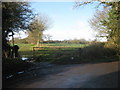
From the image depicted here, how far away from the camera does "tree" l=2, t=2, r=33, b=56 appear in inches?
396

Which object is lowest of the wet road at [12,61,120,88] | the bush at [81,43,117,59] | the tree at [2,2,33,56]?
the wet road at [12,61,120,88]

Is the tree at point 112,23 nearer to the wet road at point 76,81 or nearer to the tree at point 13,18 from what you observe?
the tree at point 13,18

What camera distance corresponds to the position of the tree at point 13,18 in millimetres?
10055

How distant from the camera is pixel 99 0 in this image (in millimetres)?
18281

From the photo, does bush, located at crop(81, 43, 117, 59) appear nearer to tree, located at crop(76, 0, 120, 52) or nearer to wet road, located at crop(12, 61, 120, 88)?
tree, located at crop(76, 0, 120, 52)

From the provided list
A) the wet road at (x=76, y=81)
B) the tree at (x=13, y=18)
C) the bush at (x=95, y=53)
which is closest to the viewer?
the wet road at (x=76, y=81)

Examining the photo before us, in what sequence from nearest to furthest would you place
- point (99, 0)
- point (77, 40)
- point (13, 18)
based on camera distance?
point (13, 18)
point (99, 0)
point (77, 40)

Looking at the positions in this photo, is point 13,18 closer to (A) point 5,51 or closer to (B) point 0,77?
(A) point 5,51

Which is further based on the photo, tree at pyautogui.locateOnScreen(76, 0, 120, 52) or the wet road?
tree at pyautogui.locateOnScreen(76, 0, 120, 52)

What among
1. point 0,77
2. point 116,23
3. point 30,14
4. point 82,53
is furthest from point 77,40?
point 0,77

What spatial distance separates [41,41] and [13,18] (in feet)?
82.4

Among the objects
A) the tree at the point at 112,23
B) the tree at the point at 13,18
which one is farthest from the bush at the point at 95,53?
the tree at the point at 13,18

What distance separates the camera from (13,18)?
11148 millimetres

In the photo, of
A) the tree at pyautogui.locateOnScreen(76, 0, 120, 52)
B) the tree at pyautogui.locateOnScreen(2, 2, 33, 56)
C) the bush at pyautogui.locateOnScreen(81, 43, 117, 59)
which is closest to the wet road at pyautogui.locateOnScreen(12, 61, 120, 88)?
the tree at pyautogui.locateOnScreen(2, 2, 33, 56)
